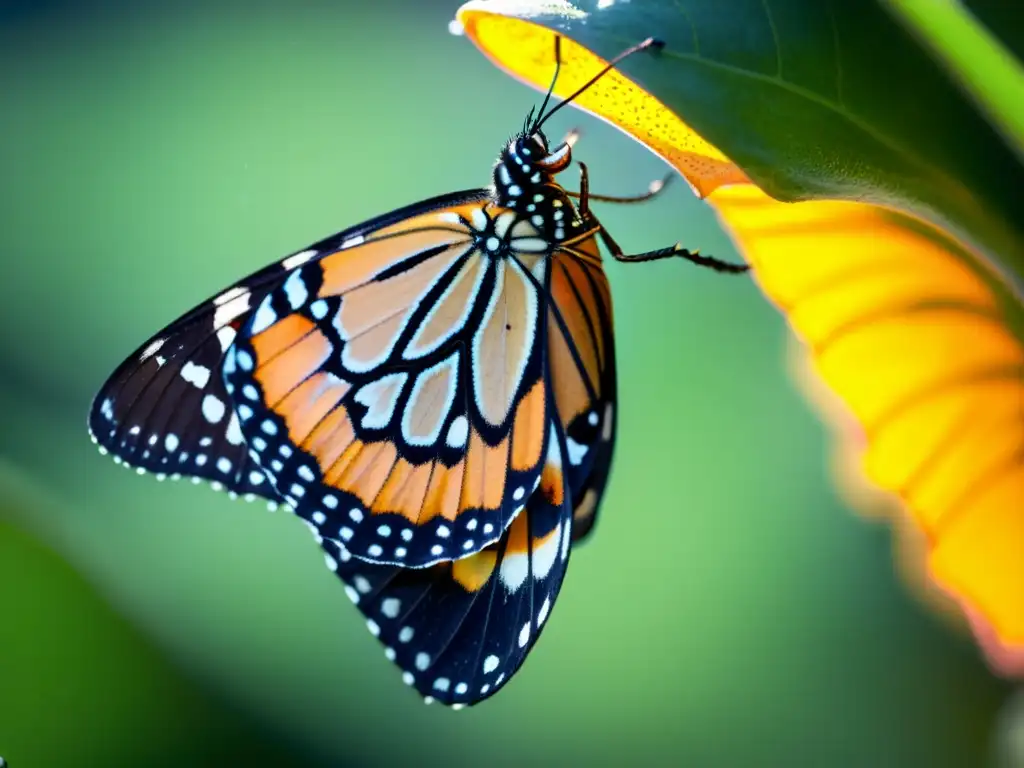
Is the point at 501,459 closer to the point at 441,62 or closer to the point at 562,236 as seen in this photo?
the point at 562,236

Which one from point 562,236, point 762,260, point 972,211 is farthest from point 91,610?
point 972,211

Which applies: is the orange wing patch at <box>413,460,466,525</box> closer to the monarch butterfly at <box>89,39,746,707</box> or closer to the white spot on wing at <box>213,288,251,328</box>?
the monarch butterfly at <box>89,39,746,707</box>

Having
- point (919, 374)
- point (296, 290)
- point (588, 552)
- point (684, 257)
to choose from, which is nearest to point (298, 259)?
point (296, 290)

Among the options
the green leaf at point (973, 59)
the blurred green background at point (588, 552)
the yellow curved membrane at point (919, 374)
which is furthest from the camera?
the blurred green background at point (588, 552)

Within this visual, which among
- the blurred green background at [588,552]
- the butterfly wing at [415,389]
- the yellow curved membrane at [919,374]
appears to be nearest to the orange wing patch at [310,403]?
the butterfly wing at [415,389]

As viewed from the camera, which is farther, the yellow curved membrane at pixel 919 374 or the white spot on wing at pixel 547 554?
the white spot on wing at pixel 547 554

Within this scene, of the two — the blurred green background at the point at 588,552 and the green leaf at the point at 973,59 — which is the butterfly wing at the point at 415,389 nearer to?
the green leaf at the point at 973,59

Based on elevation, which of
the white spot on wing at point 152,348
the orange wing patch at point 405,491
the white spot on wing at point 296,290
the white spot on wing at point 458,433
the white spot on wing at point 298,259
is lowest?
the orange wing patch at point 405,491
